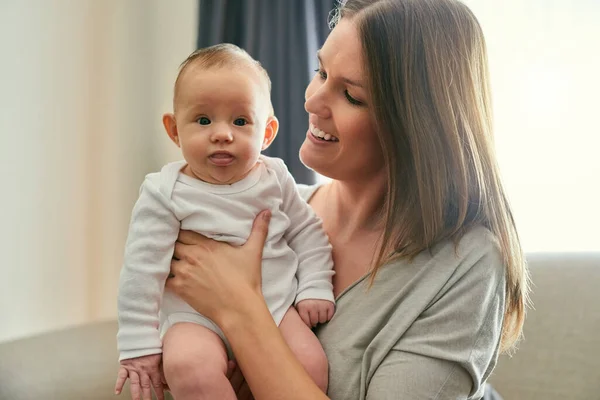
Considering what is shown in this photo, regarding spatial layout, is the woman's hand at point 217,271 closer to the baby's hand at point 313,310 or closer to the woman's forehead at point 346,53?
the baby's hand at point 313,310

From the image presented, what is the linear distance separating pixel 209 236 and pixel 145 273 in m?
0.16

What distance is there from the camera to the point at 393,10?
145 centimetres

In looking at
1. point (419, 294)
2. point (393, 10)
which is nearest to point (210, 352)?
point (419, 294)

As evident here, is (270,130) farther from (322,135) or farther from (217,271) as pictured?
(217,271)

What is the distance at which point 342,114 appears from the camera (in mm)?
1474

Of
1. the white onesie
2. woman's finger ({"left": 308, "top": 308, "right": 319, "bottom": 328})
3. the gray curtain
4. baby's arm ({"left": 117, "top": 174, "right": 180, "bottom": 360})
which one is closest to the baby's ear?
the white onesie

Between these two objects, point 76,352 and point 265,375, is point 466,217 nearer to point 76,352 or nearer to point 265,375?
point 265,375

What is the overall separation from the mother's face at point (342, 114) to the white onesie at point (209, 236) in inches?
4.4

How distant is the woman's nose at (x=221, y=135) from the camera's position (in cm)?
136

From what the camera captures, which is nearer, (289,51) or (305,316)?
(305,316)

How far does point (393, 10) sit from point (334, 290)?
2.13 feet

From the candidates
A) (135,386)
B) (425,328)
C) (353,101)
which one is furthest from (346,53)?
(135,386)

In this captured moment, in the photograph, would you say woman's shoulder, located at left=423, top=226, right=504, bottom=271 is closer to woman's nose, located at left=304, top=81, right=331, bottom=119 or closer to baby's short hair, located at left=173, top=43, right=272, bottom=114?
woman's nose, located at left=304, top=81, right=331, bottom=119

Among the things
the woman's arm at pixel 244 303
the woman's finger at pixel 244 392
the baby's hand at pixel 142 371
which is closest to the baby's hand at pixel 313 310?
the woman's arm at pixel 244 303
